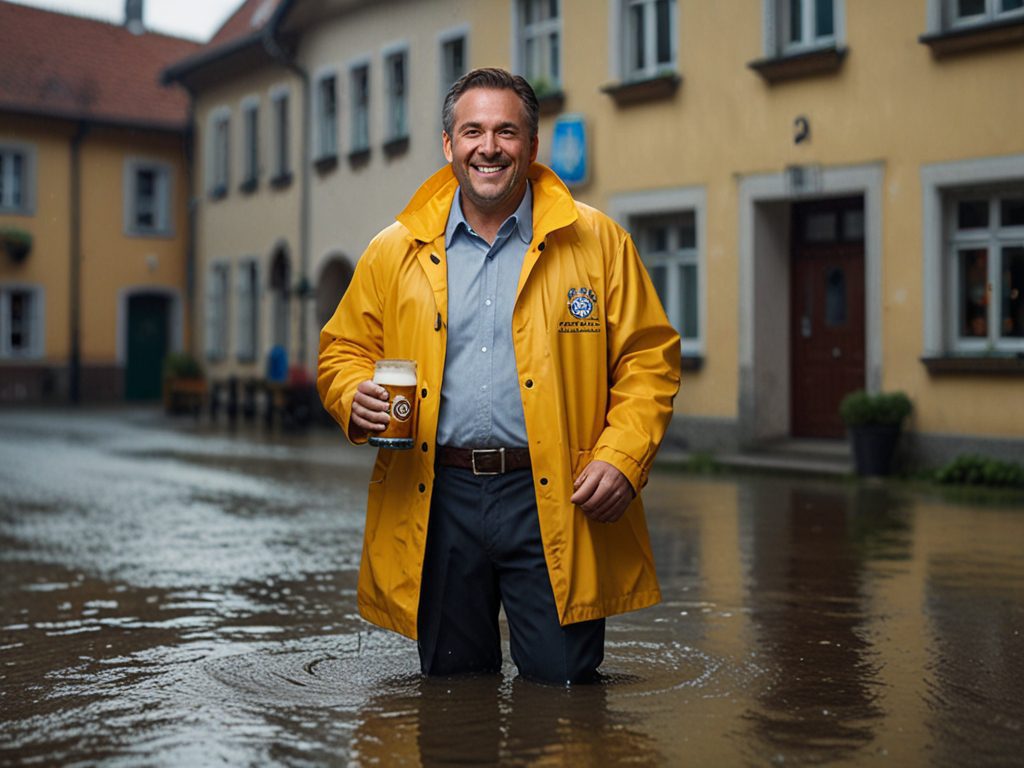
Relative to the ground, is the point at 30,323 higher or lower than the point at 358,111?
lower

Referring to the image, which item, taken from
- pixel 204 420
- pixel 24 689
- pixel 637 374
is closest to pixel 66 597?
pixel 24 689

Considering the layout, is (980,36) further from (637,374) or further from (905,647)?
(637,374)

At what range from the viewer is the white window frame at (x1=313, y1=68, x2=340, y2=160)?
28344mm

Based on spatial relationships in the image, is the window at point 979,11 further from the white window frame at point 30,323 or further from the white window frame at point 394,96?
the white window frame at point 30,323

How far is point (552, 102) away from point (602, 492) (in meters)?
16.6

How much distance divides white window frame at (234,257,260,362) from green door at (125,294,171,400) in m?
→ 6.11

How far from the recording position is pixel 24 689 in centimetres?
578

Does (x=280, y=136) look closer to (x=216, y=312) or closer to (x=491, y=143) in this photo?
(x=216, y=312)

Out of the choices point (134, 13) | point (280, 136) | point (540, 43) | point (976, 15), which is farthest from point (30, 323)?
point (976, 15)

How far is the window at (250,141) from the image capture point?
31688 mm

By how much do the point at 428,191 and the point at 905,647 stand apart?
296 cm

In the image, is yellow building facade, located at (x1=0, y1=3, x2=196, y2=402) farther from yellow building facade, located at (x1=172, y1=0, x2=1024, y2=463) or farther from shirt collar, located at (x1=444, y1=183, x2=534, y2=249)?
shirt collar, located at (x1=444, y1=183, x2=534, y2=249)

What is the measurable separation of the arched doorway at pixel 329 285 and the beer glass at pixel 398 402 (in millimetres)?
23927

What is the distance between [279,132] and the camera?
30.6 metres
